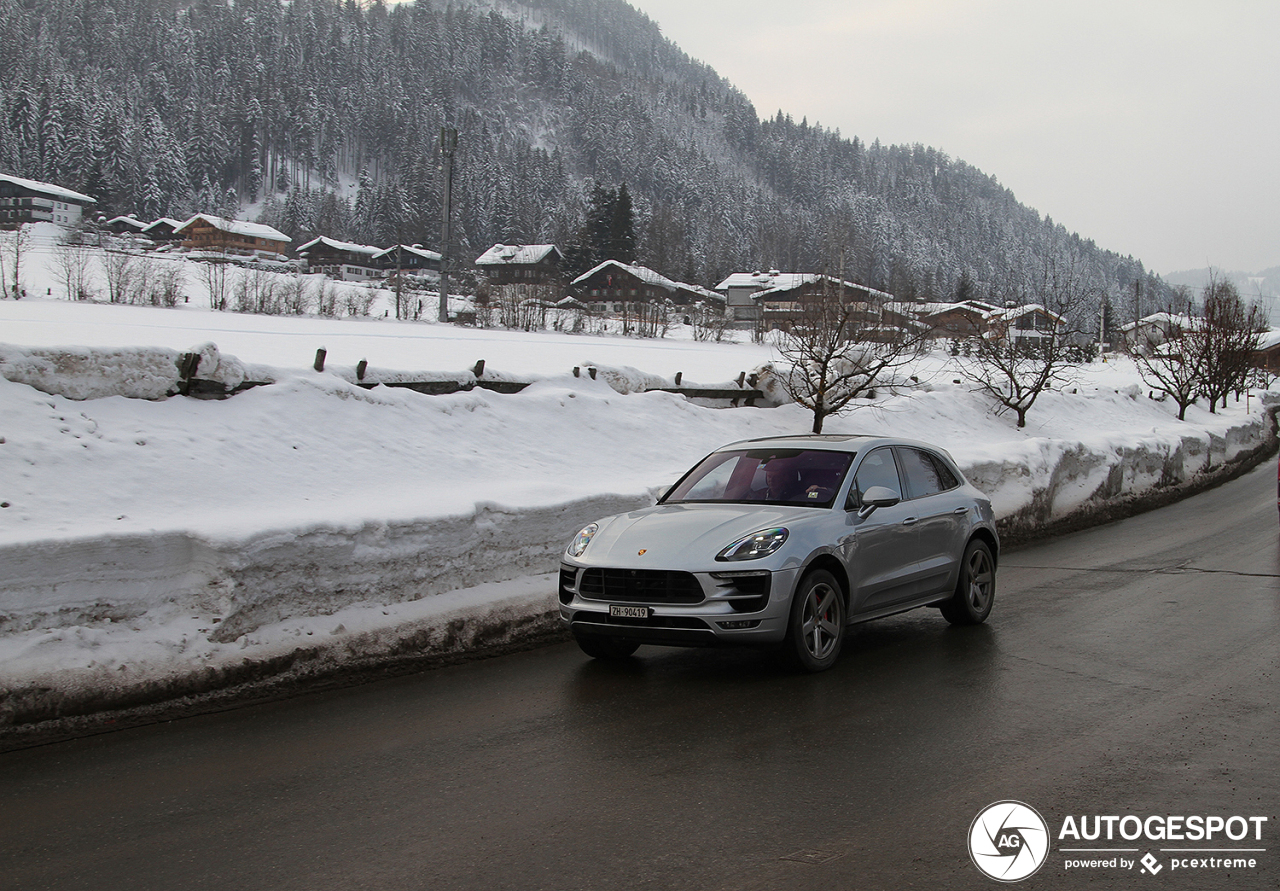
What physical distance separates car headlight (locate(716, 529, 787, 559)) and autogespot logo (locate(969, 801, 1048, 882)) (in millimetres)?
2436

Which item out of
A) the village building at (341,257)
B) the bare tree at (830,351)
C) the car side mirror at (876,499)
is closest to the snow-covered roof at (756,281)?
the village building at (341,257)

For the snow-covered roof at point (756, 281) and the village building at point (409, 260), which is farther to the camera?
the village building at point (409, 260)

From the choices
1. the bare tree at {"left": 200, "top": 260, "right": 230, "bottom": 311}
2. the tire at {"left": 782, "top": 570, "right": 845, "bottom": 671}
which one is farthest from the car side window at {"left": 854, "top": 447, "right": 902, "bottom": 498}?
the bare tree at {"left": 200, "top": 260, "right": 230, "bottom": 311}

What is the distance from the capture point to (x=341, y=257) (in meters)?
124

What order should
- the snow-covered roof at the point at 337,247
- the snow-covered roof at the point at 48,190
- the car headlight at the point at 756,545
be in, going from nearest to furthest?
the car headlight at the point at 756,545
the snow-covered roof at the point at 48,190
the snow-covered roof at the point at 337,247

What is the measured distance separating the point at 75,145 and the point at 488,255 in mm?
72382

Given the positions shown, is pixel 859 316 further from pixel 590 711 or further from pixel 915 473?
pixel 590 711

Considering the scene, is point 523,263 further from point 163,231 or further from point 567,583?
point 567,583

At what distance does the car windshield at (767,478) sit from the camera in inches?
295

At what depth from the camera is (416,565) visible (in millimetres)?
7934

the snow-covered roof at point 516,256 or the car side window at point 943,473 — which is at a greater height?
the snow-covered roof at point 516,256

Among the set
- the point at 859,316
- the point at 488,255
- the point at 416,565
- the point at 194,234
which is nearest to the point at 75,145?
the point at 194,234

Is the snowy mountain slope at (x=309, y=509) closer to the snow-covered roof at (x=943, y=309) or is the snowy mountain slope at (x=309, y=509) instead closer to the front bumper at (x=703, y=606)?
the front bumper at (x=703, y=606)

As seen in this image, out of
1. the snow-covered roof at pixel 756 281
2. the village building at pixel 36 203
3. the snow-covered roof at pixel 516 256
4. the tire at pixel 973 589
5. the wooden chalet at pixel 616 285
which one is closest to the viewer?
the tire at pixel 973 589
